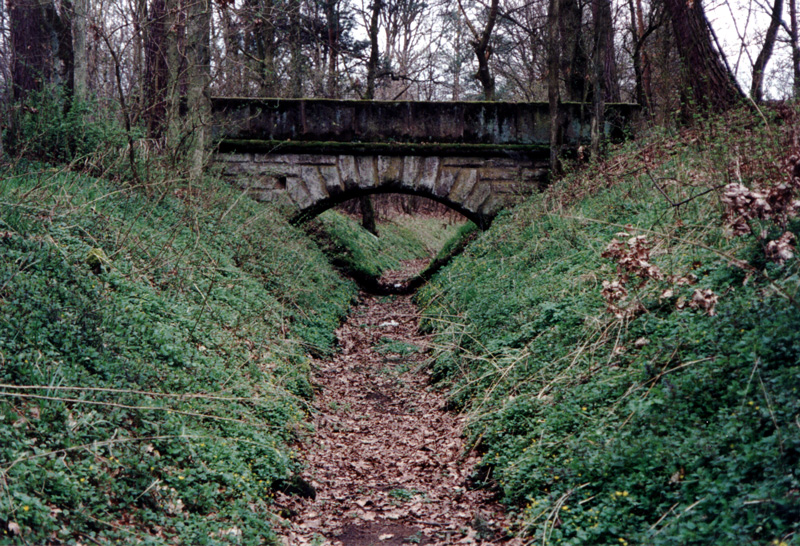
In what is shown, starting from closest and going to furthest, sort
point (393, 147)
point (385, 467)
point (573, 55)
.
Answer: point (385, 467)
point (393, 147)
point (573, 55)

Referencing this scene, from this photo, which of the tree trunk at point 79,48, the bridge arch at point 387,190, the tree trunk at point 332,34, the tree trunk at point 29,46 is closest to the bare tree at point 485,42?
the tree trunk at point 332,34

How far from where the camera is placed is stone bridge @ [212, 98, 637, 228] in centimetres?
1303

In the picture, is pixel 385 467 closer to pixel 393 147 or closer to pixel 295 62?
pixel 393 147

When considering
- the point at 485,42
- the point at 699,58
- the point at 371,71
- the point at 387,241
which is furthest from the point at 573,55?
the point at 387,241

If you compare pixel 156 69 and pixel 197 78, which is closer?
pixel 156 69

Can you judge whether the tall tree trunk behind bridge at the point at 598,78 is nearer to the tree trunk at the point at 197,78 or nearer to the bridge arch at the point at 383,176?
the bridge arch at the point at 383,176

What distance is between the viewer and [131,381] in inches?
183

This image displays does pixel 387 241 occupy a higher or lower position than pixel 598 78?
lower

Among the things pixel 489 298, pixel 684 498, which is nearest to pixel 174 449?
pixel 684 498

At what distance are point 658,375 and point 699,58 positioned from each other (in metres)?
7.21

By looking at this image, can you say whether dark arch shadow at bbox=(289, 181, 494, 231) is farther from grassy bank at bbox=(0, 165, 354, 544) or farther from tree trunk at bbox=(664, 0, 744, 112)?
grassy bank at bbox=(0, 165, 354, 544)

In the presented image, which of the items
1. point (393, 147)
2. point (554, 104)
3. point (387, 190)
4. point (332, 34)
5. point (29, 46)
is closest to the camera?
point (29, 46)

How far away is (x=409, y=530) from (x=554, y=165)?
31.3ft

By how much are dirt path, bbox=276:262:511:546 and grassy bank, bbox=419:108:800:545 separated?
0.86 ft
